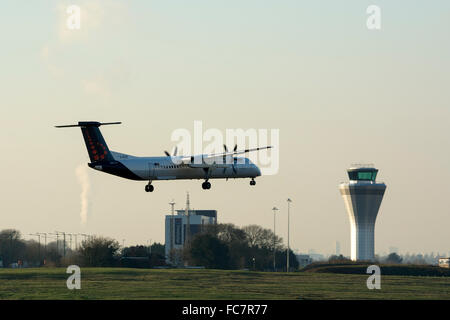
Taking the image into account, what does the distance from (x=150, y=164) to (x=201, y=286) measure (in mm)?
22910

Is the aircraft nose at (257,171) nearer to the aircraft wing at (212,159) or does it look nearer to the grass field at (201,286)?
the aircraft wing at (212,159)

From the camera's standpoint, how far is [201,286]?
11281cm

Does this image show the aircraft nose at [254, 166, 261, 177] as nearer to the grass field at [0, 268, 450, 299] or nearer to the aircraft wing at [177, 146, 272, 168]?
the aircraft wing at [177, 146, 272, 168]

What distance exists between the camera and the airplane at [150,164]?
97062mm

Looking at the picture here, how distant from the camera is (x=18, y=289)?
106188 mm

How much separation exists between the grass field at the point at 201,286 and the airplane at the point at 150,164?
13.5 metres

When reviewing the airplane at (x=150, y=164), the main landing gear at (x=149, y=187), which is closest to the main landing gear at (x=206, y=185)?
the airplane at (x=150, y=164)

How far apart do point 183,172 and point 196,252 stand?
9614cm

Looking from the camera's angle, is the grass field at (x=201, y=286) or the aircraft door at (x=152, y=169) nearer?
the aircraft door at (x=152, y=169)

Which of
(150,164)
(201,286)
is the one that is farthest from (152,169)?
(201,286)

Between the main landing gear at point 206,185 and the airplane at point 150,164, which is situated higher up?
the airplane at point 150,164

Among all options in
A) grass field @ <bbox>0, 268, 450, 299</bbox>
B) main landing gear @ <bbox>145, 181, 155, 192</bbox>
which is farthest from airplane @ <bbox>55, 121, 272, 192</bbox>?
grass field @ <bbox>0, 268, 450, 299</bbox>

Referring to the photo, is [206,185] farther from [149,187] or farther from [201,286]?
[201,286]
